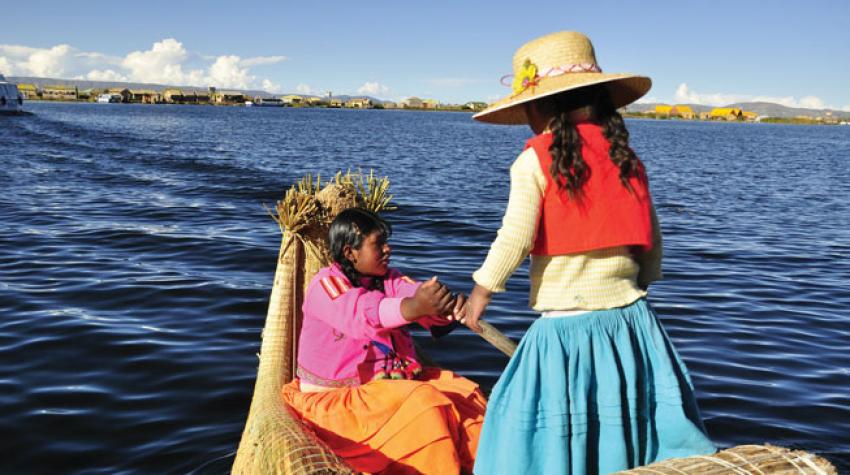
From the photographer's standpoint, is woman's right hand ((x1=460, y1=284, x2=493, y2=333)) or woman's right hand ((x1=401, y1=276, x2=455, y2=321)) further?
woman's right hand ((x1=401, y1=276, x2=455, y2=321))

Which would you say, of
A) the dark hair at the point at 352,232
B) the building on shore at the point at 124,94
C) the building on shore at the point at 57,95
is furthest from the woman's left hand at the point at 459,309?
the building on shore at the point at 57,95

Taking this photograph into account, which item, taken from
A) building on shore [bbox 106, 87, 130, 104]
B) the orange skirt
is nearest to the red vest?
the orange skirt

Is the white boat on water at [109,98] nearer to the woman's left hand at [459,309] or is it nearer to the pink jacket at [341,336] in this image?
the pink jacket at [341,336]

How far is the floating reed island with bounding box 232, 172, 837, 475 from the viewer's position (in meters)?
2.60

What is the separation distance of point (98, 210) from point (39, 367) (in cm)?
889

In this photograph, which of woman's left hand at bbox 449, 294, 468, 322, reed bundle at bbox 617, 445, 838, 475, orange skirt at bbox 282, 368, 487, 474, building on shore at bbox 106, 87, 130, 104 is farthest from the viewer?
building on shore at bbox 106, 87, 130, 104

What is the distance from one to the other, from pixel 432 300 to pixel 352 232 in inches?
31.3

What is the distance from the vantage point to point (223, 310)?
8.26 m

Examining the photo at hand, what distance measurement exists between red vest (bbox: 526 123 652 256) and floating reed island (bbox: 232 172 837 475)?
0.77 m

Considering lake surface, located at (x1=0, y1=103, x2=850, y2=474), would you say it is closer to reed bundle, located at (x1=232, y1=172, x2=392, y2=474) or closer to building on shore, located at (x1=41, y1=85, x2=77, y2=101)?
reed bundle, located at (x1=232, y1=172, x2=392, y2=474)

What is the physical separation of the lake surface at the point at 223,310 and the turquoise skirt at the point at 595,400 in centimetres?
307

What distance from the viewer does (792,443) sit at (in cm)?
552

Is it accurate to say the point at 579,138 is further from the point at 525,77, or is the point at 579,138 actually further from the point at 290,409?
the point at 290,409

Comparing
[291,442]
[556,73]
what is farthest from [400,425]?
[556,73]
